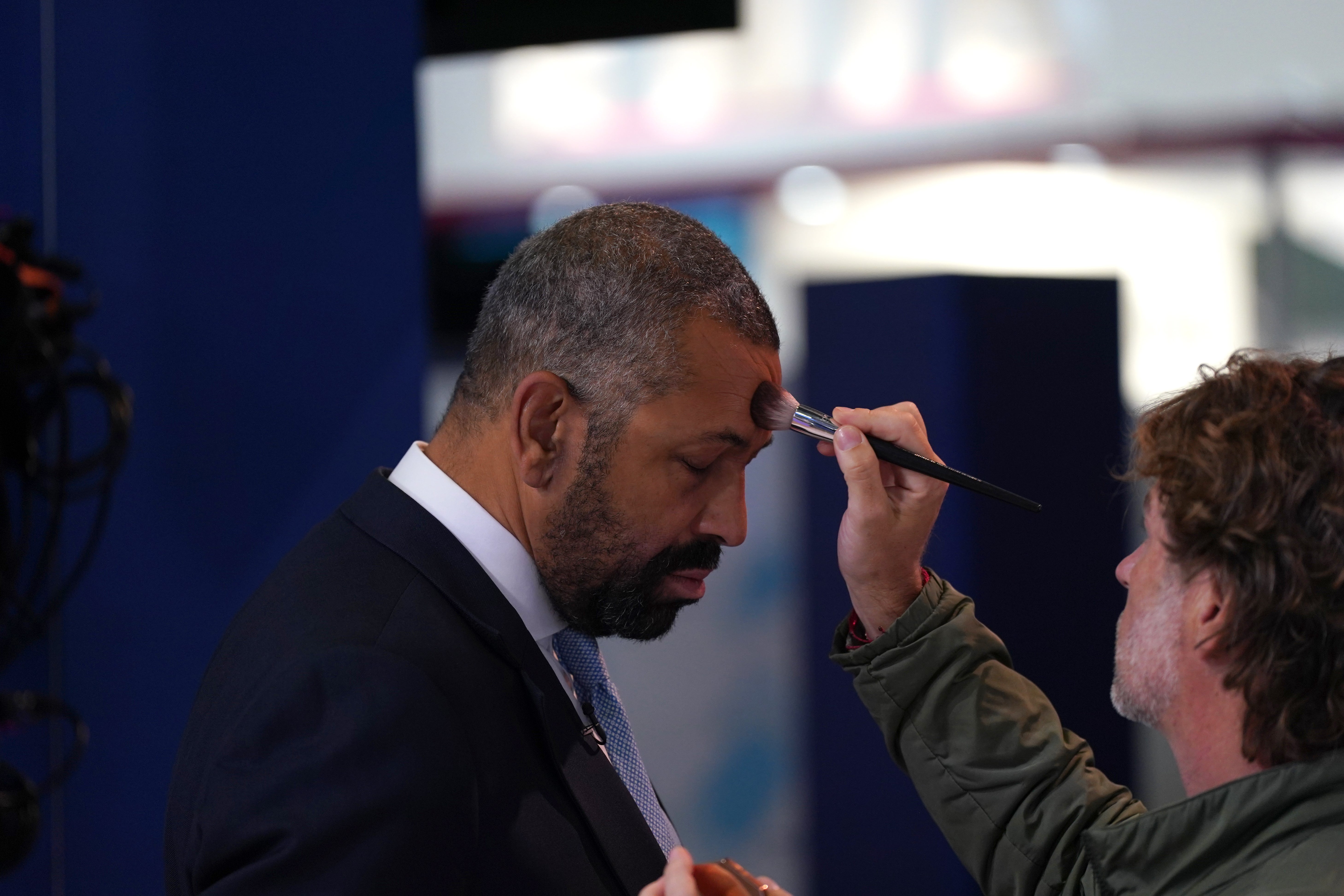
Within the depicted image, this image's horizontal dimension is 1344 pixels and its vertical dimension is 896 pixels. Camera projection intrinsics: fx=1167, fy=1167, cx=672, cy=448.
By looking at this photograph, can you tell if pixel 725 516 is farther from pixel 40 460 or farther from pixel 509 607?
pixel 40 460

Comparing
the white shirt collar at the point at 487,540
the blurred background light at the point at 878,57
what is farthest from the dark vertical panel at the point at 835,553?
the white shirt collar at the point at 487,540

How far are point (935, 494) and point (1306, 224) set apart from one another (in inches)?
47.0

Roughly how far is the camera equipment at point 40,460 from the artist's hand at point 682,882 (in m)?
1.98

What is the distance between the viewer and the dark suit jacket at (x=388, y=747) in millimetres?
1038

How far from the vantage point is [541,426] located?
135cm

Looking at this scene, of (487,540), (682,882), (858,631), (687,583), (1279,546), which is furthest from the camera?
(858,631)

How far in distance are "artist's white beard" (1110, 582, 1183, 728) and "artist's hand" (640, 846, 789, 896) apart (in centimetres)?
56

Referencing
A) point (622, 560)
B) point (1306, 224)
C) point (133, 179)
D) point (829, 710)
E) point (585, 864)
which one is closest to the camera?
point (585, 864)

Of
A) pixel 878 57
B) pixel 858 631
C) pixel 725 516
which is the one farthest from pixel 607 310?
pixel 878 57

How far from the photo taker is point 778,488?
254 cm

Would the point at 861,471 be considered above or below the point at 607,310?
below

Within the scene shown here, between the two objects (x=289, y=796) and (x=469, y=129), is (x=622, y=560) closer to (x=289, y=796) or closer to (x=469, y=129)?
(x=289, y=796)

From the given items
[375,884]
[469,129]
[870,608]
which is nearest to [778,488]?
[870,608]

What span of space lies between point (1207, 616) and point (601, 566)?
694mm
